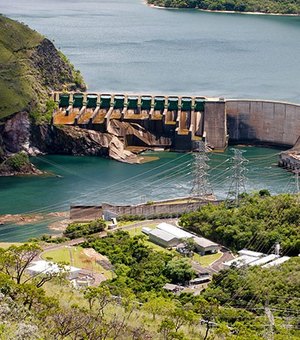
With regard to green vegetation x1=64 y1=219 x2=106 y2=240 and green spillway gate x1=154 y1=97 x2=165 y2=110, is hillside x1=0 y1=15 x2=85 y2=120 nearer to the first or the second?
green spillway gate x1=154 y1=97 x2=165 y2=110

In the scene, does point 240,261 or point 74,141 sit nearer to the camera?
point 240,261

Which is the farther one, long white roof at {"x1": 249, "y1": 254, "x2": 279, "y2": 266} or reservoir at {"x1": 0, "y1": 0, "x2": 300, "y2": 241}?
reservoir at {"x1": 0, "y1": 0, "x2": 300, "y2": 241}

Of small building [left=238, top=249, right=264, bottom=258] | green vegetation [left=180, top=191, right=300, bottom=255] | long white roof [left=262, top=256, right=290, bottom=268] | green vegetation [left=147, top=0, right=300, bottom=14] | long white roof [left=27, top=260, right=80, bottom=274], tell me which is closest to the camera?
long white roof [left=27, top=260, right=80, bottom=274]

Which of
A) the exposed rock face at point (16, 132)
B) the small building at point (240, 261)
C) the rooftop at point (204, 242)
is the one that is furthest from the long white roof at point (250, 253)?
the exposed rock face at point (16, 132)

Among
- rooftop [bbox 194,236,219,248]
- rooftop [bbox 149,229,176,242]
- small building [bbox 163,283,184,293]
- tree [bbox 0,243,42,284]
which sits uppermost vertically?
tree [bbox 0,243,42,284]

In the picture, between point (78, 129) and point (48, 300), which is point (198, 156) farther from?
point (48, 300)

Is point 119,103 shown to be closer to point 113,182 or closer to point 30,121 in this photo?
point 30,121

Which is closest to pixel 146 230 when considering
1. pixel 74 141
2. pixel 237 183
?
pixel 237 183

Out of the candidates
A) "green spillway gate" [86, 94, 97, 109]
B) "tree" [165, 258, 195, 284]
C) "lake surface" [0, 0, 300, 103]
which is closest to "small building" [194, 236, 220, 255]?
"tree" [165, 258, 195, 284]
